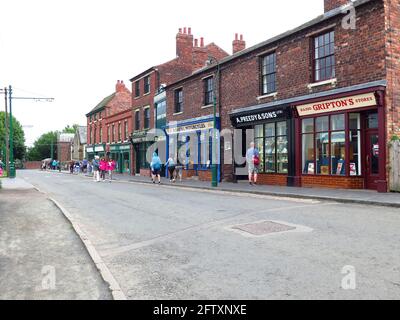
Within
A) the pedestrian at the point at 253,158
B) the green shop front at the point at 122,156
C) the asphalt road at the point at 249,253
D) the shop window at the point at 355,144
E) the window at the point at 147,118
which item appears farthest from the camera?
the green shop front at the point at 122,156

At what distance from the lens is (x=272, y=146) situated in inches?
765

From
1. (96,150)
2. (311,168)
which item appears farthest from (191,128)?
(96,150)

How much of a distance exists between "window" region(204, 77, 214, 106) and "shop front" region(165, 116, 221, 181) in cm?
113

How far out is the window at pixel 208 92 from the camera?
24.9m

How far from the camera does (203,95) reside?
25.6 m

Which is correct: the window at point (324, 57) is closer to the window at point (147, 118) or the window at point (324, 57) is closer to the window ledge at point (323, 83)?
the window ledge at point (323, 83)

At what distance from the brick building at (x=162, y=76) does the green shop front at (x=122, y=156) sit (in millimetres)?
4190

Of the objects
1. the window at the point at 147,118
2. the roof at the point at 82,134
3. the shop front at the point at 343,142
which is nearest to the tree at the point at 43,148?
the roof at the point at 82,134

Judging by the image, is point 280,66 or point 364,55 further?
point 280,66

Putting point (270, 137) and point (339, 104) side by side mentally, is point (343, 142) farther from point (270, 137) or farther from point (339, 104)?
point (270, 137)
